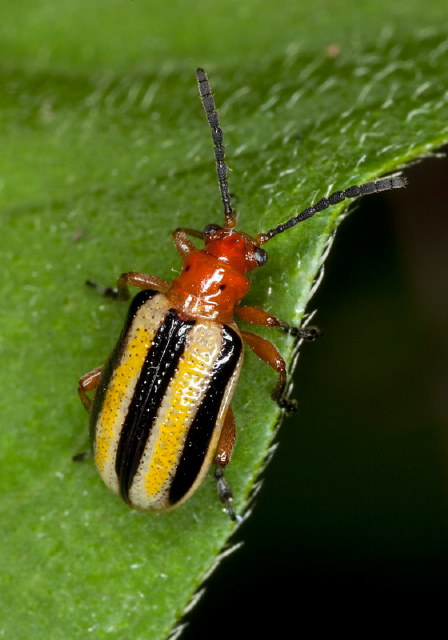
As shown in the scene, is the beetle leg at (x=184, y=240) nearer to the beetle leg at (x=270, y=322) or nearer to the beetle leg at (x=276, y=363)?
the beetle leg at (x=270, y=322)

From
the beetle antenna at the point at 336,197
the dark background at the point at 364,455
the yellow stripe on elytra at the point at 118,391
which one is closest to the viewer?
the beetle antenna at the point at 336,197

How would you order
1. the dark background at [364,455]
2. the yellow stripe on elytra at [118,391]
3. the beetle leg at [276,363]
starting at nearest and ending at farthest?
the beetle leg at [276,363]
the yellow stripe on elytra at [118,391]
the dark background at [364,455]

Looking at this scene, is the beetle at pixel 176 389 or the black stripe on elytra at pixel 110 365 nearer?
the beetle at pixel 176 389

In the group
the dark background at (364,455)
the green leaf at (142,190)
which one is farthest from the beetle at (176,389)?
the dark background at (364,455)

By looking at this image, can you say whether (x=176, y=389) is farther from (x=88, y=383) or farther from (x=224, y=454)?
(x=88, y=383)

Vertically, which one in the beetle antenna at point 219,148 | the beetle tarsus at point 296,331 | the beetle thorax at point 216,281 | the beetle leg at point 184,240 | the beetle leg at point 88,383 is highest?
the beetle antenna at point 219,148

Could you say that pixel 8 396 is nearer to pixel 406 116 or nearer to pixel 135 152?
pixel 135 152

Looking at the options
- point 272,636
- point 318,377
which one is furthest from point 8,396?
point 272,636

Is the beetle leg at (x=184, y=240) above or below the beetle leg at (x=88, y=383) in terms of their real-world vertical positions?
above
